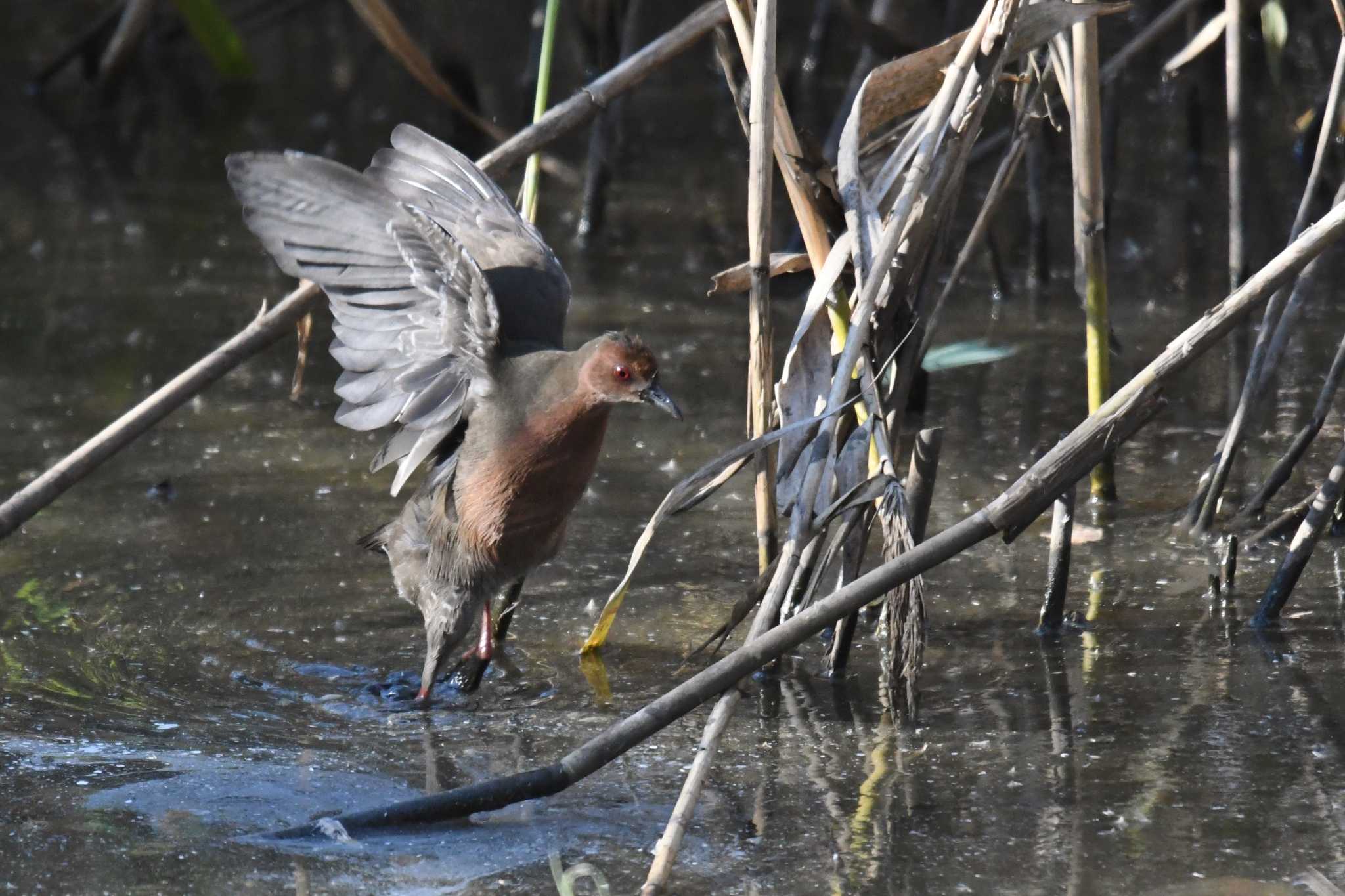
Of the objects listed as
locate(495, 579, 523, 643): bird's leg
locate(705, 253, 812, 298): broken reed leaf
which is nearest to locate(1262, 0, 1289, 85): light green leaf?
locate(705, 253, 812, 298): broken reed leaf

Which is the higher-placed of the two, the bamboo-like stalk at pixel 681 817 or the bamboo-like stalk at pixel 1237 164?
the bamboo-like stalk at pixel 1237 164

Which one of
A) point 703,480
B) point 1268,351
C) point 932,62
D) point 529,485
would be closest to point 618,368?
point 529,485

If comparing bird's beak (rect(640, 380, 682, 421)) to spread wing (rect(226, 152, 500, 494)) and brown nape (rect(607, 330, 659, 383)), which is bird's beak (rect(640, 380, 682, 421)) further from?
spread wing (rect(226, 152, 500, 494))

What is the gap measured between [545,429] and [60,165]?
6.16 m

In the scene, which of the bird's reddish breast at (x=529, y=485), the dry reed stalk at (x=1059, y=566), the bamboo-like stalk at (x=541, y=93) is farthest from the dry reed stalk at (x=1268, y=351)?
the bamboo-like stalk at (x=541, y=93)

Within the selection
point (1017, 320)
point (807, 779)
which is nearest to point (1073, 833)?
point (807, 779)

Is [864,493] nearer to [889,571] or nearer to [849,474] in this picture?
[849,474]

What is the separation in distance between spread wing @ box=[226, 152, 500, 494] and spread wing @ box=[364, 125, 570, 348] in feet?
0.63

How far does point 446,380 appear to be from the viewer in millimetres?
3547

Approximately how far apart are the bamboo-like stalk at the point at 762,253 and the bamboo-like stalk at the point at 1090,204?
0.82m

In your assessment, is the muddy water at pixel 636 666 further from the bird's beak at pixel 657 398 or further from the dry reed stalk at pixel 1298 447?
the bird's beak at pixel 657 398

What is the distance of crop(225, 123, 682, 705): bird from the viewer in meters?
3.40

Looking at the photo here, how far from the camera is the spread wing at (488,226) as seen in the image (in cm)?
377

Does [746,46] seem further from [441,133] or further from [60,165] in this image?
[60,165]
